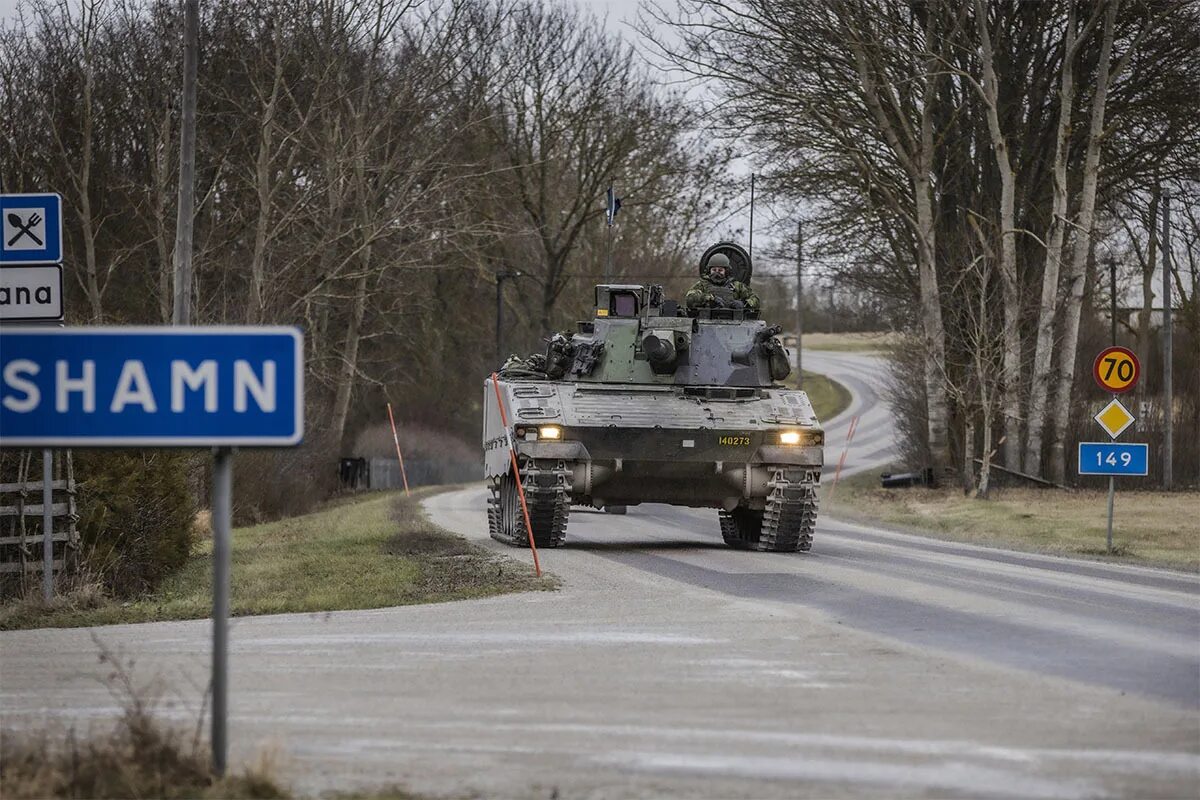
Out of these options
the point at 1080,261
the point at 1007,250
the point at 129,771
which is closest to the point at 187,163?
the point at 129,771

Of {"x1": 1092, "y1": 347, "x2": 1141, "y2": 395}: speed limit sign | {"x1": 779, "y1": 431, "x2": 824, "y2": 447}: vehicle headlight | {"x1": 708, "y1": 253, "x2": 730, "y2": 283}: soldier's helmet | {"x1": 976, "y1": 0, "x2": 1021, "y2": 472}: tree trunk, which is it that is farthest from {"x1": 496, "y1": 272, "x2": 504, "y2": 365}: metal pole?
{"x1": 779, "y1": 431, "x2": 824, "y2": 447}: vehicle headlight

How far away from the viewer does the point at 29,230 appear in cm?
1348

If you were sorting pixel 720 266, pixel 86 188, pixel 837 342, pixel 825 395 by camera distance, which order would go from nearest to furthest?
pixel 720 266 → pixel 86 188 → pixel 825 395 → pixel 837 342

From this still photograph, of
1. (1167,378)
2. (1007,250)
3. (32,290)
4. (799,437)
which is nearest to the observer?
(32,290)

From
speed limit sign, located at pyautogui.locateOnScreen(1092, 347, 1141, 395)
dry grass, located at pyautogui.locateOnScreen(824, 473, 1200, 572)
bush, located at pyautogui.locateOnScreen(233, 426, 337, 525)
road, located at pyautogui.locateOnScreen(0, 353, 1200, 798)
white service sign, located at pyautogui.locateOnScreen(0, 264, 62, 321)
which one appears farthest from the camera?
bush, located at pyautogui.locateOnScreen(233, 426, 337, 525)

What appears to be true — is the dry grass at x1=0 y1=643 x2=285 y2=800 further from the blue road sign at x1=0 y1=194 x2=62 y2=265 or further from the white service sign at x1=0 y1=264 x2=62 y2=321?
the blue road sign at x1=0 y1=194 x2=62 y2=265

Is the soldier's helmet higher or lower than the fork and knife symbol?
higher

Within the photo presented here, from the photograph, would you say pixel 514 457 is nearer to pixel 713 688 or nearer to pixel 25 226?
pixel 25 226

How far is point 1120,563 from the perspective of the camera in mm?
20688

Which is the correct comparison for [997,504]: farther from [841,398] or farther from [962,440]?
[841,398]

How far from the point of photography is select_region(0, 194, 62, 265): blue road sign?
1343 centimetres

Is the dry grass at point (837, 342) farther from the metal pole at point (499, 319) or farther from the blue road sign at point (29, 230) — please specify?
the blue road sign at point (29, 230)

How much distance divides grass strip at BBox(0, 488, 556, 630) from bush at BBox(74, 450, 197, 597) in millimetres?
302

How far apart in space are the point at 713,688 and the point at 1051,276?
102 feet
